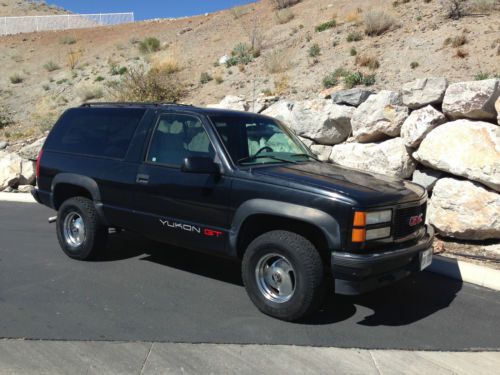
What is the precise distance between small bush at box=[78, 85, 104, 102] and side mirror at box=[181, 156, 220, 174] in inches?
744

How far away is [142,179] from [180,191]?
1.90 feet

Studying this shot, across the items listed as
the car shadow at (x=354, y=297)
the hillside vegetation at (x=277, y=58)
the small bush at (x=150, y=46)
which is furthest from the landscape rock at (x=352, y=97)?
the small bush at (x=150, y=46)

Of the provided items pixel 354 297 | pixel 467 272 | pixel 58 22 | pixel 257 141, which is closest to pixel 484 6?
pixel 467 272

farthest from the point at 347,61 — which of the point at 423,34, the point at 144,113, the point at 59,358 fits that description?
the point at 59,358

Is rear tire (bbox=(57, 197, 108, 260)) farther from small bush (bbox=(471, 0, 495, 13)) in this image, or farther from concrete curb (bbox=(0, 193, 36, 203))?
small bush (bbox=(471, 0, 495, 13))

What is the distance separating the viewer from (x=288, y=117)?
10508 mm

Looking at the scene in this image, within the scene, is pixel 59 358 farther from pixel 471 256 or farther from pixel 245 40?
pixel 245 40

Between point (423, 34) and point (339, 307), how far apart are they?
12.9 meters

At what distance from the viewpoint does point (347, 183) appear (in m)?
4.88

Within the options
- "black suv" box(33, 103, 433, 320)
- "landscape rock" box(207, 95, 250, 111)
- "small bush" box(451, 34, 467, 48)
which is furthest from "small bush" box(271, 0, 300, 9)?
"black suv" box(33, 103, 433, 320)

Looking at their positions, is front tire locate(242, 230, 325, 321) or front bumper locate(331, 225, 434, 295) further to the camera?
front tire locate(242, 230, 325, 321)

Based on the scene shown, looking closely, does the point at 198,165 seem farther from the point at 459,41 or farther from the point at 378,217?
the point at 459,41

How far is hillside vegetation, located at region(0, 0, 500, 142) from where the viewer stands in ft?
46.2

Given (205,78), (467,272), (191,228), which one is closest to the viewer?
(191,228)
